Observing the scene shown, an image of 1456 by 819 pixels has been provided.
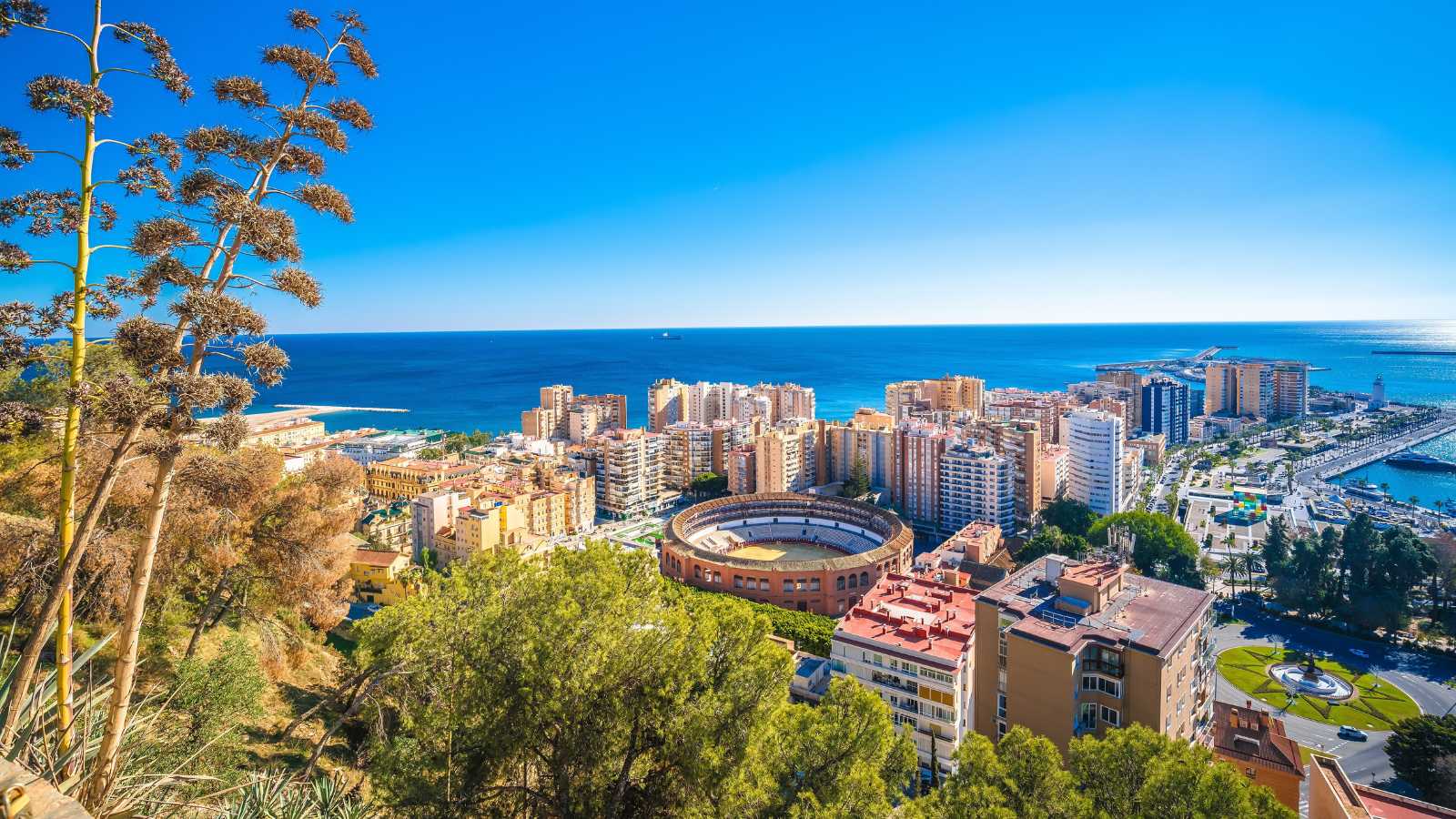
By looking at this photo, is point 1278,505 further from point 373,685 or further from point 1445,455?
point 373,685

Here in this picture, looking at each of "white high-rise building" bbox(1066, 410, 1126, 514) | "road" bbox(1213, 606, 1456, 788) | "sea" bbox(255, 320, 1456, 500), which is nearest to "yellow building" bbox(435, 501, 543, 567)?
"road" bbox(1213, 606, 1456, 788)

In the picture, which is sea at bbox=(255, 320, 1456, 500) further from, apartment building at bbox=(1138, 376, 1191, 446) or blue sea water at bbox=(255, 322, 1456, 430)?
apartment building at bbox=(1138, 376, 1191, 446)

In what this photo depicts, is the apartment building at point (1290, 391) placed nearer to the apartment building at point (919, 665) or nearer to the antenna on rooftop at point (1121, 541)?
the antenna on rooftop at point (1121, 541)

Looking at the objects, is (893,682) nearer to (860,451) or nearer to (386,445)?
(860,451)

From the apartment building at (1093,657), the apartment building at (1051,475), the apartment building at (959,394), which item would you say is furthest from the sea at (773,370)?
the apartment building at (1093,657)


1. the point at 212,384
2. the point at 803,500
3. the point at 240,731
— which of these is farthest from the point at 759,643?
the point at 803,500

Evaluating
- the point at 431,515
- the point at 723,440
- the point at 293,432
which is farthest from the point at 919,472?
the point at 293,432
